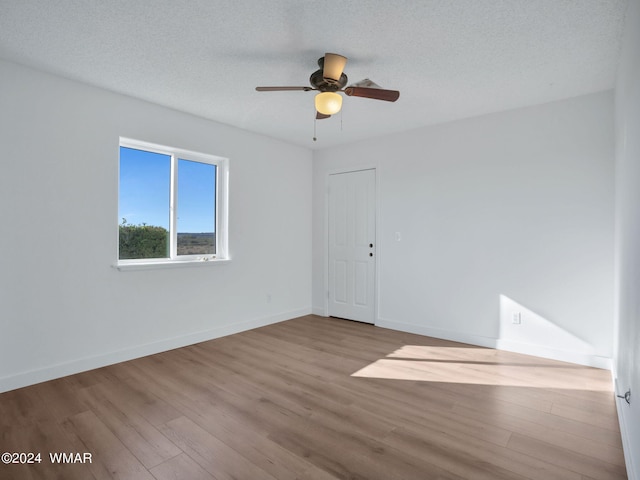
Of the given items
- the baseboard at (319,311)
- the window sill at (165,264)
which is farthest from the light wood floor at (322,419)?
the baseboard at (319,311)

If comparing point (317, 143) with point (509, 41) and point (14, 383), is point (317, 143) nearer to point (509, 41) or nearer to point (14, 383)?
point (509, 41)

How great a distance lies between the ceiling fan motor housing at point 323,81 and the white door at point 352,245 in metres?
2.18

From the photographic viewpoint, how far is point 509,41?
235 cm

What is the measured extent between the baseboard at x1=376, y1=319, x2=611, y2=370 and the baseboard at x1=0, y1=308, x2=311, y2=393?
1780mm

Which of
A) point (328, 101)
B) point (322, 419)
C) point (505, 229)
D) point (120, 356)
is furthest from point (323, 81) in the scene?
point (120, 356)

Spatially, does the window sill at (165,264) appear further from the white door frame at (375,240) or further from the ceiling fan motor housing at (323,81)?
the ceiling fan motor housing at (323,81)

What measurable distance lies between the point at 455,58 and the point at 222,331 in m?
3.62

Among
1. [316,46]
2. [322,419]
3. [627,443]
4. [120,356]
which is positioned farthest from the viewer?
[120,356]

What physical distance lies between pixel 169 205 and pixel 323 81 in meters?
2.21

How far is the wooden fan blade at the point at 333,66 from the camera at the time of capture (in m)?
2.47

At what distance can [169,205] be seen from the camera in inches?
150

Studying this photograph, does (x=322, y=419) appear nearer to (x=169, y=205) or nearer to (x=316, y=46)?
(x=316, y=46)

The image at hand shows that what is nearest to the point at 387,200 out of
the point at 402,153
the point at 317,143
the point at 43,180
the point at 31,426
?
the point at 402,153

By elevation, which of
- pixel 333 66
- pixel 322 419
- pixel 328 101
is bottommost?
pixel 322 419
